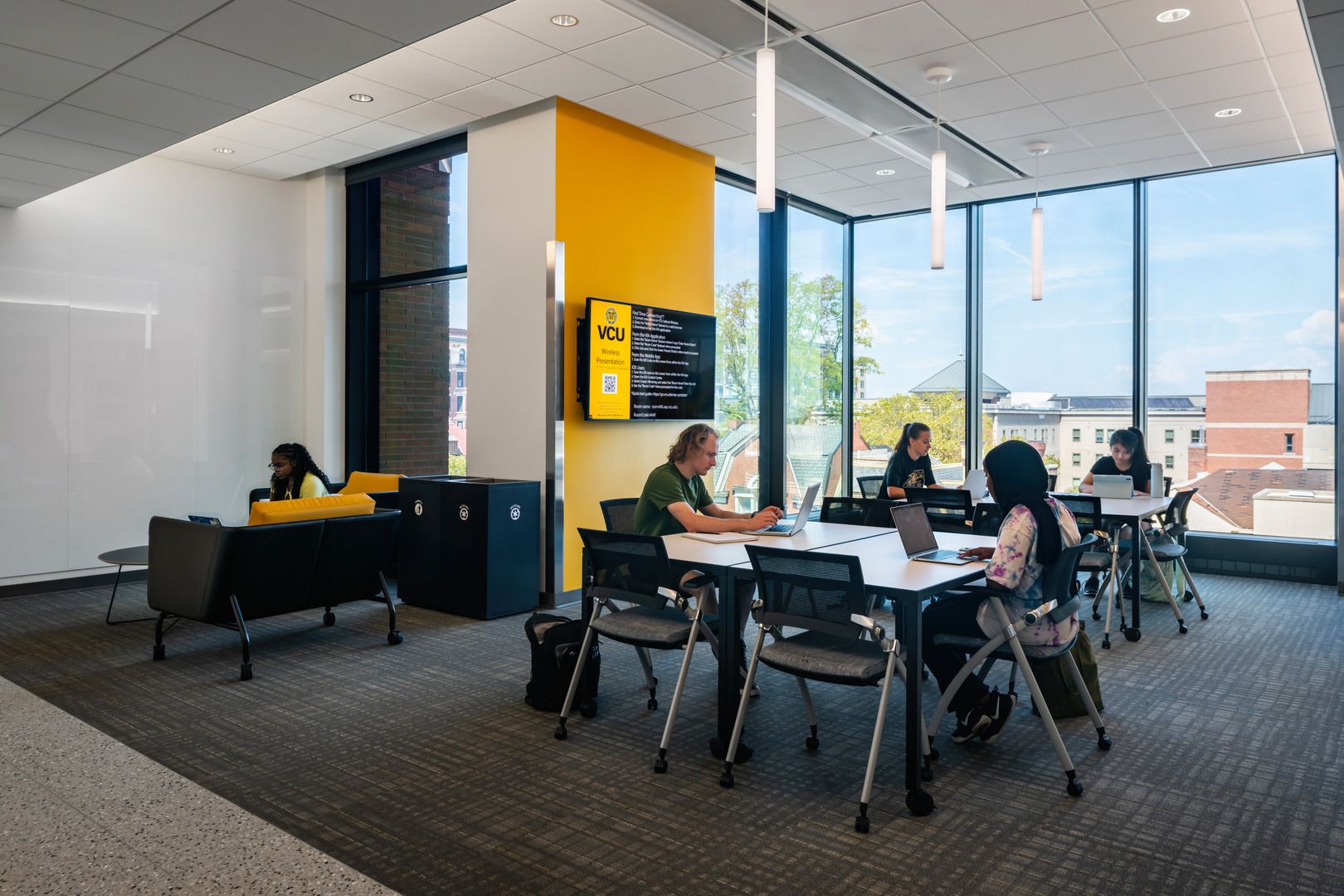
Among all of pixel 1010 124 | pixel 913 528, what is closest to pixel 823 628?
pixel 913 528

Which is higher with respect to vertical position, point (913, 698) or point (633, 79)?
point (633, 79)

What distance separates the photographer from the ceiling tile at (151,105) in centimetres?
413

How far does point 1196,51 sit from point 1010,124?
1481mm

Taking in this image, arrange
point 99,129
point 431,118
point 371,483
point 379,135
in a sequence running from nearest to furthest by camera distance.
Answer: point 99,129, point 431,118, point 379,135, point 371,483

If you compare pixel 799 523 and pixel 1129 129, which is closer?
pixel 799 523

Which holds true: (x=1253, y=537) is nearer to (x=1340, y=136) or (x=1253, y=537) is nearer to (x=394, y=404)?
(x=1340, y=136)

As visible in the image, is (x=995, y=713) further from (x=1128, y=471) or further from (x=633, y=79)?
(x=633, y=79)

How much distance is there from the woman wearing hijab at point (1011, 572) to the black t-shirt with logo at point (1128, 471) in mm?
3495

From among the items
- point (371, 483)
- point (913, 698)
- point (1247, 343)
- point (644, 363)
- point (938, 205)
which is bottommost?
point (913, 698)

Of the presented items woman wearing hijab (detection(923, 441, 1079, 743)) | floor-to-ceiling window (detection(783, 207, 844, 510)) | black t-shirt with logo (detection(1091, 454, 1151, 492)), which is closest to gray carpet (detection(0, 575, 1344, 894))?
woman wearing hijab (detection(923, 441, 1079, 743))

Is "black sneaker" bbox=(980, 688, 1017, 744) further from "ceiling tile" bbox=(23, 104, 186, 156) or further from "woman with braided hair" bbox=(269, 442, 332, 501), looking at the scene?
"ceiling tile" bbox=(23, 104, 186, 156)

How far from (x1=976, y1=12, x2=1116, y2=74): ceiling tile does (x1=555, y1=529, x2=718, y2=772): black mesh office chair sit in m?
3.61

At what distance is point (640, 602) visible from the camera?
3.65 m

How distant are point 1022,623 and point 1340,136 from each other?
374 cm
